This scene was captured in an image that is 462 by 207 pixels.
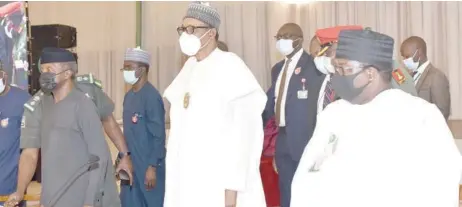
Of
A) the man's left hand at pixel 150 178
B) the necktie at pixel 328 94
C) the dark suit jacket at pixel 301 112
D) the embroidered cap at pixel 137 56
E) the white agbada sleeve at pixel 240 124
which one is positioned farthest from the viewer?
the embroidered cap at pixel 137 56

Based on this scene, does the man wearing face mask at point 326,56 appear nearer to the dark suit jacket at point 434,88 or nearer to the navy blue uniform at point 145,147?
the navy blue uniform at point 145,147

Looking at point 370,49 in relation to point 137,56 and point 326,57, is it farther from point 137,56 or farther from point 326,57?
point 137,56

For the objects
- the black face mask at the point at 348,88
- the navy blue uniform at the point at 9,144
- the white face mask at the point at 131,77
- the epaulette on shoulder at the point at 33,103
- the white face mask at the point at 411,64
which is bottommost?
the navy blue uniform at the point at 9,144

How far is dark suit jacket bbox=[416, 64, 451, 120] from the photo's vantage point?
5129mm

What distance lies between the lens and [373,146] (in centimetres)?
203

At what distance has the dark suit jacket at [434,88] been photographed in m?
5.13

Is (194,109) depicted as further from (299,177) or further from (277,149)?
(277,149)

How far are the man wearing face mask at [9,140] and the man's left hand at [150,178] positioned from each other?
2.85ft

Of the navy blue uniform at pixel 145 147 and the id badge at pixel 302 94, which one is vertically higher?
the id badge at pixel 302 94

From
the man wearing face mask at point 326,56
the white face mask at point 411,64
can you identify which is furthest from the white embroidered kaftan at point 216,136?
the white face mask at point 411,64

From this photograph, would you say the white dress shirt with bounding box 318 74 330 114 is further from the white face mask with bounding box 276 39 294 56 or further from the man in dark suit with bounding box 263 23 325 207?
the white face mask with bounding box 276 39 294 56

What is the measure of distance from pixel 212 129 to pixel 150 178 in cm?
186

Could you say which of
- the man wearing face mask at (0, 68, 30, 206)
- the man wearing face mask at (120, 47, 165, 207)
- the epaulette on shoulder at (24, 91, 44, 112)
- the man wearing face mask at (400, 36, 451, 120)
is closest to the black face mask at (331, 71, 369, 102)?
the epaulette on shoulder at (24, 91, 44, 112)

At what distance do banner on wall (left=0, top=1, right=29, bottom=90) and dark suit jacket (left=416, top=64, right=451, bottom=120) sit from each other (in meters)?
3.06
